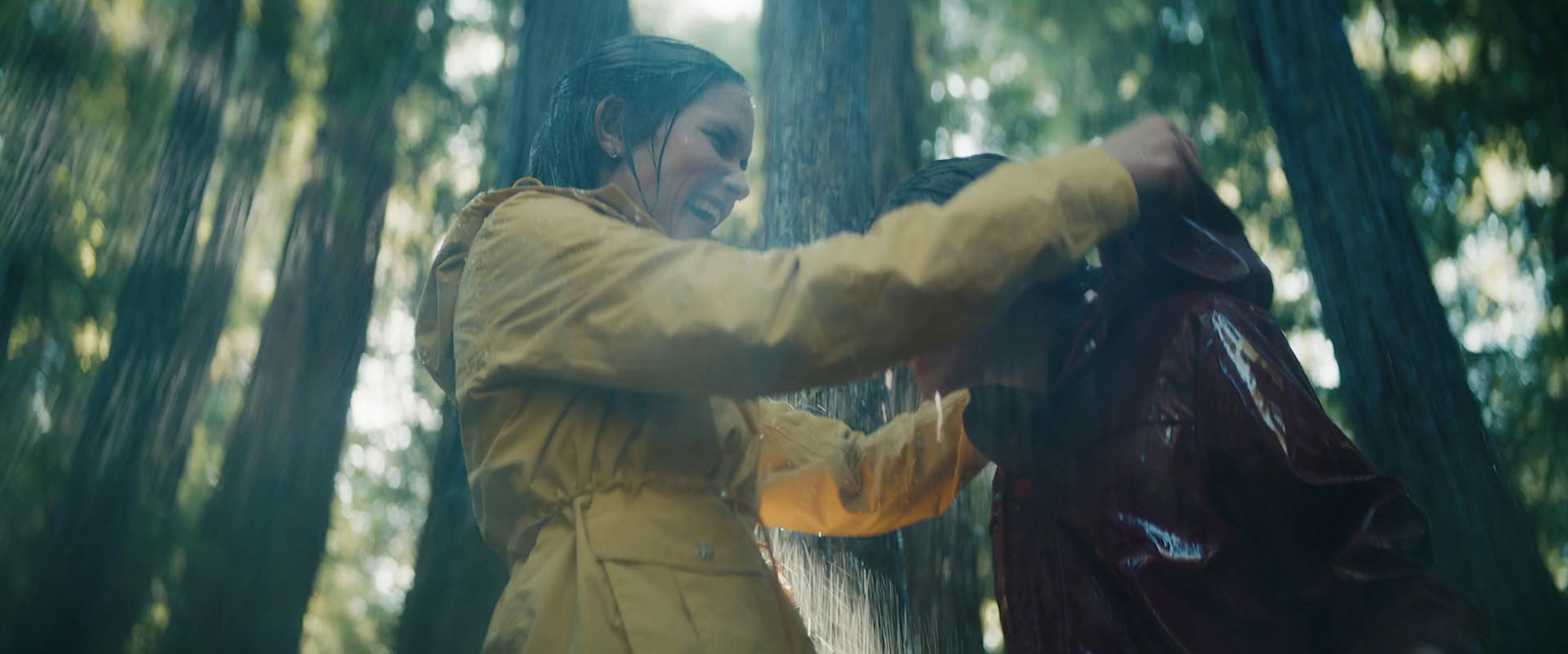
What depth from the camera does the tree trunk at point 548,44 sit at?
449 cm

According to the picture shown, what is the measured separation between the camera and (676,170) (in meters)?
2.01

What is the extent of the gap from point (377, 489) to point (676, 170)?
11.0 meters

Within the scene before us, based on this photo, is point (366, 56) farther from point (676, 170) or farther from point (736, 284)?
point (736, 284)

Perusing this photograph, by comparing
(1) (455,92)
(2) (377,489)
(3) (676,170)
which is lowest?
(2) (377,489)

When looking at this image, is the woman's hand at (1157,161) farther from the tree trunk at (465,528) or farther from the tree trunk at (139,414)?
the tree trunk at (139,414)

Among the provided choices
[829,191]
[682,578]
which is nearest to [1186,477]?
[682,578]

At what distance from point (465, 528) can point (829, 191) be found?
2.34m

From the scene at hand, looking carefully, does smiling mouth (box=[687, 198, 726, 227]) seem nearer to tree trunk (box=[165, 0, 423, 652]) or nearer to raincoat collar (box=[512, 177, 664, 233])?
raincoat collar (box=[512, 177, 664, 233])

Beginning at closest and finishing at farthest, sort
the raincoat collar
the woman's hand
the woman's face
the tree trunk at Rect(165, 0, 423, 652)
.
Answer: the woman's hand
the raincoat collar
the woman's face
the tree trunk at Rect(165, 0, 423, 652)

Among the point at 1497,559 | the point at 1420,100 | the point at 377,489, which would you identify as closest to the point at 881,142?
the point at 1420,100

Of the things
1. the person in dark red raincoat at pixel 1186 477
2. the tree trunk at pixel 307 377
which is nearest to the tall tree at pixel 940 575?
the person in dark red raincoat at pixel 1186 477

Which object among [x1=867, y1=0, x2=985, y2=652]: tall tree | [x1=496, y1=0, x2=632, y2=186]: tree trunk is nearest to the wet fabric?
[x1=867, y1=0, x2=985, y2=652]: tall tree

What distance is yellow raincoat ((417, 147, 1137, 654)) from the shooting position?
1.35 meters

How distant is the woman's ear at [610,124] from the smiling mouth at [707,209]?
0.63 ft
